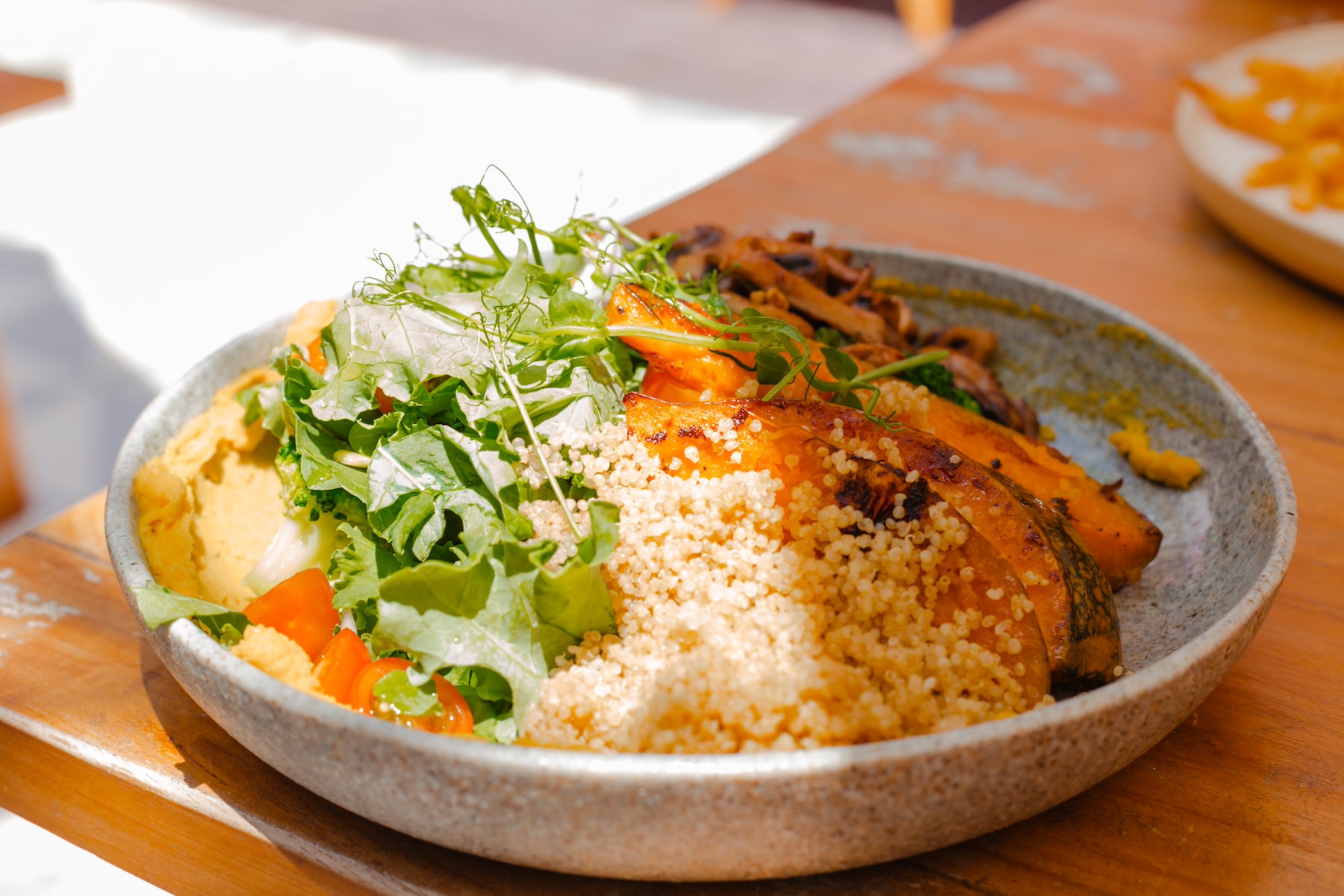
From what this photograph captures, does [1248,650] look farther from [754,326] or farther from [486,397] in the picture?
[486,397]

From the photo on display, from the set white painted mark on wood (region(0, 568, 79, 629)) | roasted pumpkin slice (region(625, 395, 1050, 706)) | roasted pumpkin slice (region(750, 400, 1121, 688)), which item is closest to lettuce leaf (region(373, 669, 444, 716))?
roasted pumpkin slice (region(625, 395, 1050, 706))

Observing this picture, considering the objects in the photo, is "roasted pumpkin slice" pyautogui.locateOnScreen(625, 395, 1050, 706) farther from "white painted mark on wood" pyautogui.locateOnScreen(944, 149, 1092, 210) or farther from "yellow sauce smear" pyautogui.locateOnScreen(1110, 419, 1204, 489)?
"white painted mark on wood" pyautogui.locateOnScreen(944, 149, 1092, 210)

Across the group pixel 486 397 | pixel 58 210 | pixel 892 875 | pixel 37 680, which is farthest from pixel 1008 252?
pixel 58 210

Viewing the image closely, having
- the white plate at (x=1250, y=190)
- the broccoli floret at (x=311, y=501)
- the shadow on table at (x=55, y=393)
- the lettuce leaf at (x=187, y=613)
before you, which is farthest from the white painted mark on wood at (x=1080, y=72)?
the shadow on table at (x=55, y=393)

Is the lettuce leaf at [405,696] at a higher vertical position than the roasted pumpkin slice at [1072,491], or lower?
higher

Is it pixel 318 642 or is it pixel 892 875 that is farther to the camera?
pixel 318 642

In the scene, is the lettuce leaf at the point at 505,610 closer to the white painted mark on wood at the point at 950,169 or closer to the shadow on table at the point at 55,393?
the white painted mark on wood at the point at 950,169
